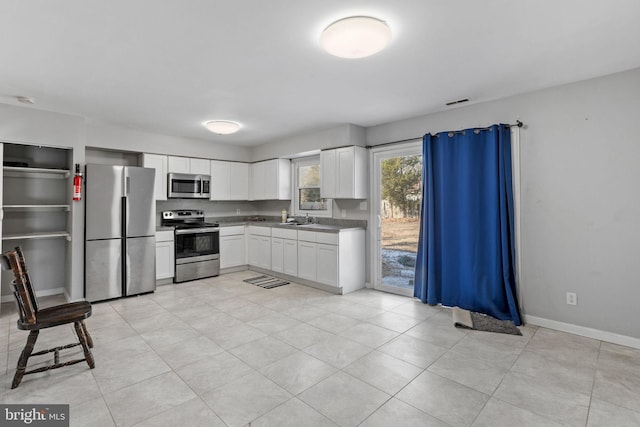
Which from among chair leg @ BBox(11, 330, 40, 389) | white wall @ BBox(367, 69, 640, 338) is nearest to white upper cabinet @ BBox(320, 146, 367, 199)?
white wall @ BBox(367, 69, 640, 338)

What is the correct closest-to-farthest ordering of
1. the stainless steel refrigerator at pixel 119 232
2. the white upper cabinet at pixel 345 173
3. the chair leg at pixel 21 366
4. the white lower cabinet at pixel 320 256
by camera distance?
the chair leg at pixel 21 366, the stainless steel refrigerator at pixel 119 232, the white lower cabinet at pixel 320 256, the white upper cabinet at pixel 345 173

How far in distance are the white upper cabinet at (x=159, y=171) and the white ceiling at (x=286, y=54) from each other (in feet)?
4.07

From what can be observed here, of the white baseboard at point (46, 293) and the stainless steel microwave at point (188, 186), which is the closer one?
the white baseboard at point (46, 293)

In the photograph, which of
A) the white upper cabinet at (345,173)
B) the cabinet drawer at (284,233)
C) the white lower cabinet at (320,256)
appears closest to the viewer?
the white lower cabinet at (320,256)

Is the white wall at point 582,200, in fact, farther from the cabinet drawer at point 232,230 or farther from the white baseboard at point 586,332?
the cabinet drawer at point 232,230

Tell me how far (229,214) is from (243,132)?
202cm

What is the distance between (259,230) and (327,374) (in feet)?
12.6

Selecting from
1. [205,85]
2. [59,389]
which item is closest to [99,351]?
[59,389]

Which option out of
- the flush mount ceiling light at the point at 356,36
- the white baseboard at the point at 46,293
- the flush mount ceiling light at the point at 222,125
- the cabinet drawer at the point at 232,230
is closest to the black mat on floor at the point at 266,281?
the cabinet drawer at the point at 232,230

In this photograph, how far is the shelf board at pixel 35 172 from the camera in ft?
13.1

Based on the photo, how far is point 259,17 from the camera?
2102mm

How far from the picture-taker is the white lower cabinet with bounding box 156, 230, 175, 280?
5.04 metres

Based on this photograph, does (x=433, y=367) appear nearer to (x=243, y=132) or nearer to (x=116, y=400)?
(x=116, y=400)

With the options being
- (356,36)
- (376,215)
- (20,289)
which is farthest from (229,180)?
(356,36)
